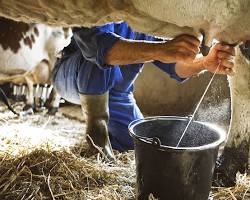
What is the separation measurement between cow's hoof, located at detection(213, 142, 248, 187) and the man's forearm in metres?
0.62

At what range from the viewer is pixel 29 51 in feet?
11.5

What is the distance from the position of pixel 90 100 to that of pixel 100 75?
0.15 metres

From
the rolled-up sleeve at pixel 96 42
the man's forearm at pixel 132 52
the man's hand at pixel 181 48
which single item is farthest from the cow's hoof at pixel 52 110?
the man's hand at pixel 181 48

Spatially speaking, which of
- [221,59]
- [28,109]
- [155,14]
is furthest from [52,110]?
[155,14]

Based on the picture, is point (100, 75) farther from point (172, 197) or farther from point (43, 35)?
point (43, 35)

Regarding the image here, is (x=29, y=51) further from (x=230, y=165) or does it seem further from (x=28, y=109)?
(x=230, y=165)

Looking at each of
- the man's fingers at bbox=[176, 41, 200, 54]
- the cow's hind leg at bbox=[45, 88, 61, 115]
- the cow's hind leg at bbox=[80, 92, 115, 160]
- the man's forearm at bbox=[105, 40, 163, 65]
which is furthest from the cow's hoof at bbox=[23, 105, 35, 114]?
the man's fingers at bbox=[176, 41, 200, 54]

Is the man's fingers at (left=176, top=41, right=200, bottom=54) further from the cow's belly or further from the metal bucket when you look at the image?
the cow's belly

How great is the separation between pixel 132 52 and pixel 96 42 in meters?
0.21

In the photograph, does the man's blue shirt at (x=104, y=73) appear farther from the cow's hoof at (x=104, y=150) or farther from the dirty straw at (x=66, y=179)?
the dirty straw at (x=66, y=179)

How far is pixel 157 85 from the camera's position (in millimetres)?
3875

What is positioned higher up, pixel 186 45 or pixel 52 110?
pixel 186 45

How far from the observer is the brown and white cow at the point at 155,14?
54.6 inches

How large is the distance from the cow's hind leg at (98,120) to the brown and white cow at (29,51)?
1081mm
